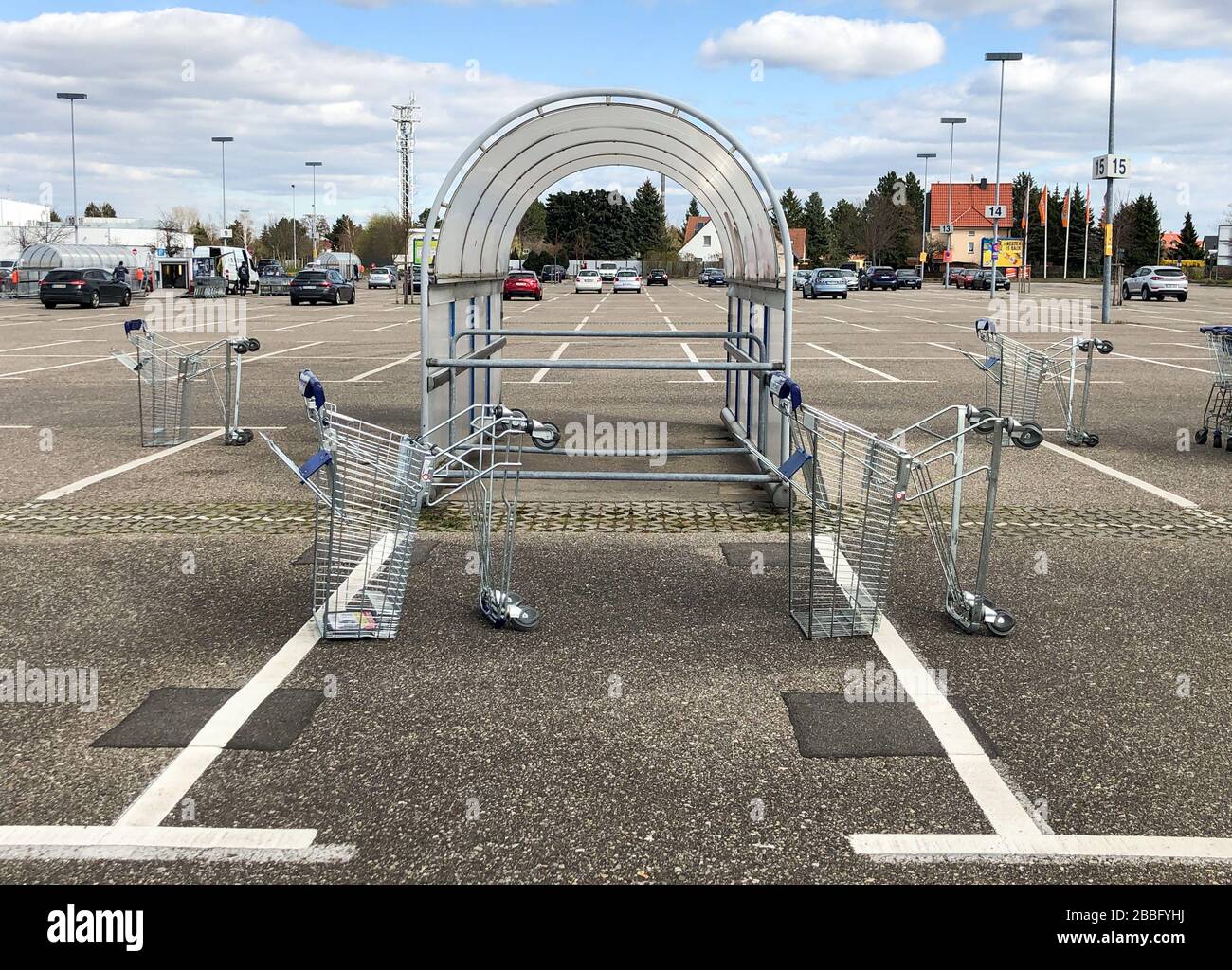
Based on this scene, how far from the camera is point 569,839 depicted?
3906 mm

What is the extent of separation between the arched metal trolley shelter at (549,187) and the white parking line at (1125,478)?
2777 millimetres

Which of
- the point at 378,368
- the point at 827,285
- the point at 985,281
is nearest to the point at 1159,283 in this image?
the point at 827,285

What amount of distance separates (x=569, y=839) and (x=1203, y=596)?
4.20m

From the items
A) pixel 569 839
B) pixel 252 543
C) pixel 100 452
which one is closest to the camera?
pixel 569 839

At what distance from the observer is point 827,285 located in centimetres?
5919

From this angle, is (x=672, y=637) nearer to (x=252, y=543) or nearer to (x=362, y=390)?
(x=252, y=543)

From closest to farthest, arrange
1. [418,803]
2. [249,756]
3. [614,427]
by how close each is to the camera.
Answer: [418,803] → [249,756] → [614,427]

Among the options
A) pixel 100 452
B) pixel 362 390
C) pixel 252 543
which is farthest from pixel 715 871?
pixel 362 390

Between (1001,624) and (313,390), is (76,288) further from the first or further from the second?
(1001,624)

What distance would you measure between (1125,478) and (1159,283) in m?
50.1

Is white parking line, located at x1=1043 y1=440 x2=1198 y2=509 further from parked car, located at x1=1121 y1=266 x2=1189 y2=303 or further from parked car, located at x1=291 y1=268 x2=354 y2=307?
parked car, located at x1=1121 y1=266 x2=1189 y2=303

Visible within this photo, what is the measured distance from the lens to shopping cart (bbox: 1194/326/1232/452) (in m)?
11.0

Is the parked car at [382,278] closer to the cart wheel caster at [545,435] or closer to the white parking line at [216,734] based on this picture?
the white parking line at [216,734]

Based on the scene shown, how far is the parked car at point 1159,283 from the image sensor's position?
55.1 meters
